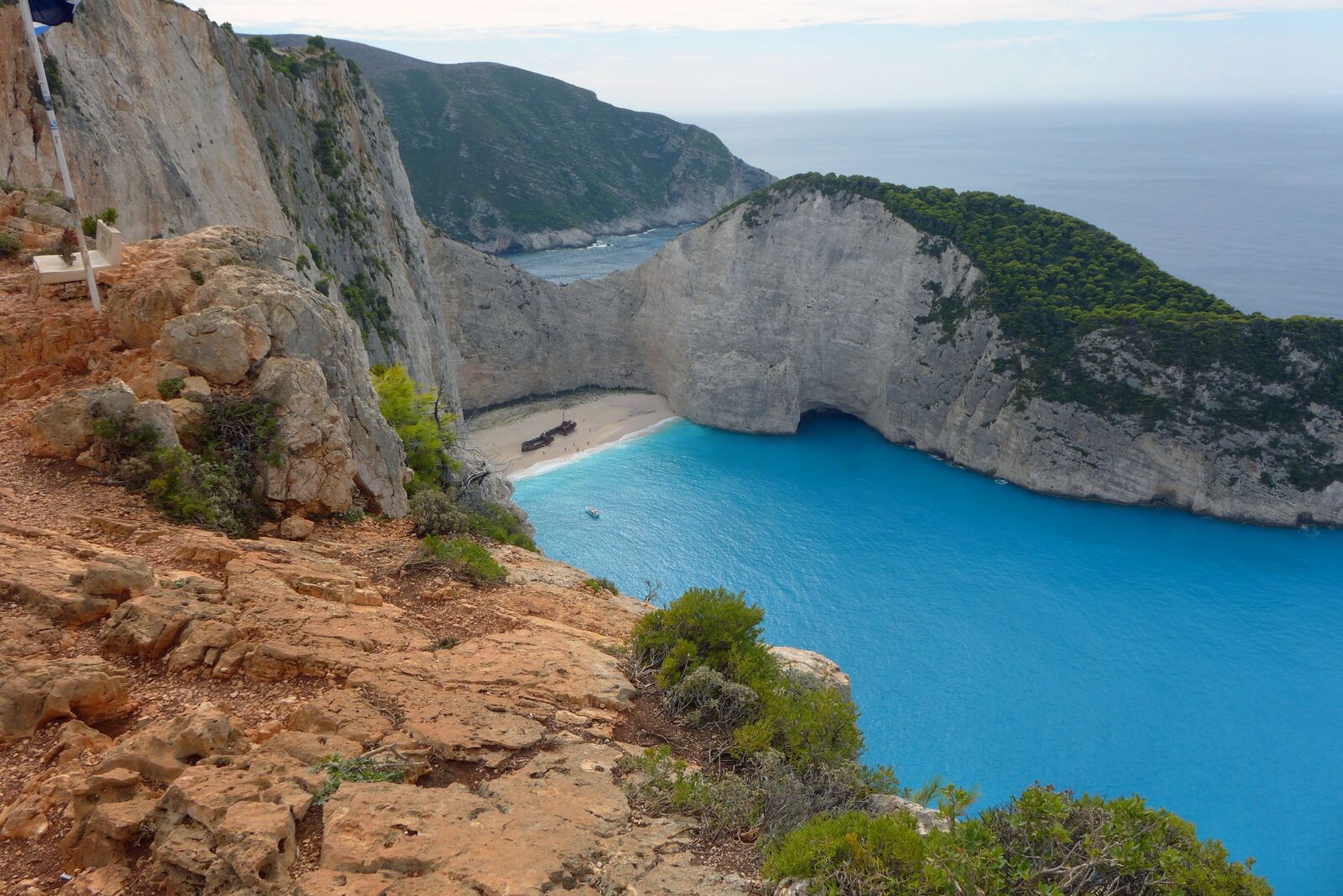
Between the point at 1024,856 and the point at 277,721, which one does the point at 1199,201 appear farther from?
the point at 277,721

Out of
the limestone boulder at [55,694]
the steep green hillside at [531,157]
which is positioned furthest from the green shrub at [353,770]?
the steep green hillside at [531,157]

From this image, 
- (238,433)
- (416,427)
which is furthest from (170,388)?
(416,427)

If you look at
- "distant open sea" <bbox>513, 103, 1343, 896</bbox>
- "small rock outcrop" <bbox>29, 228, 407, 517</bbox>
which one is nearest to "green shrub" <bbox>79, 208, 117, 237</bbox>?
"small rock outcrop" <bbox>29, 228, 407, 517</bbox>

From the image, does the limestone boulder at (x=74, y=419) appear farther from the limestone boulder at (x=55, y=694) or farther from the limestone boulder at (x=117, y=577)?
the limestone boulder at (x=55, y=694)

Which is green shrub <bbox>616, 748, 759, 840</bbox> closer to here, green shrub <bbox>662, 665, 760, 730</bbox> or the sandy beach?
green shrub <bbox>662, 665, 760, 730</bbox>

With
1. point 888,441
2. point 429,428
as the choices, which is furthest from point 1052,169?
point 429,428
